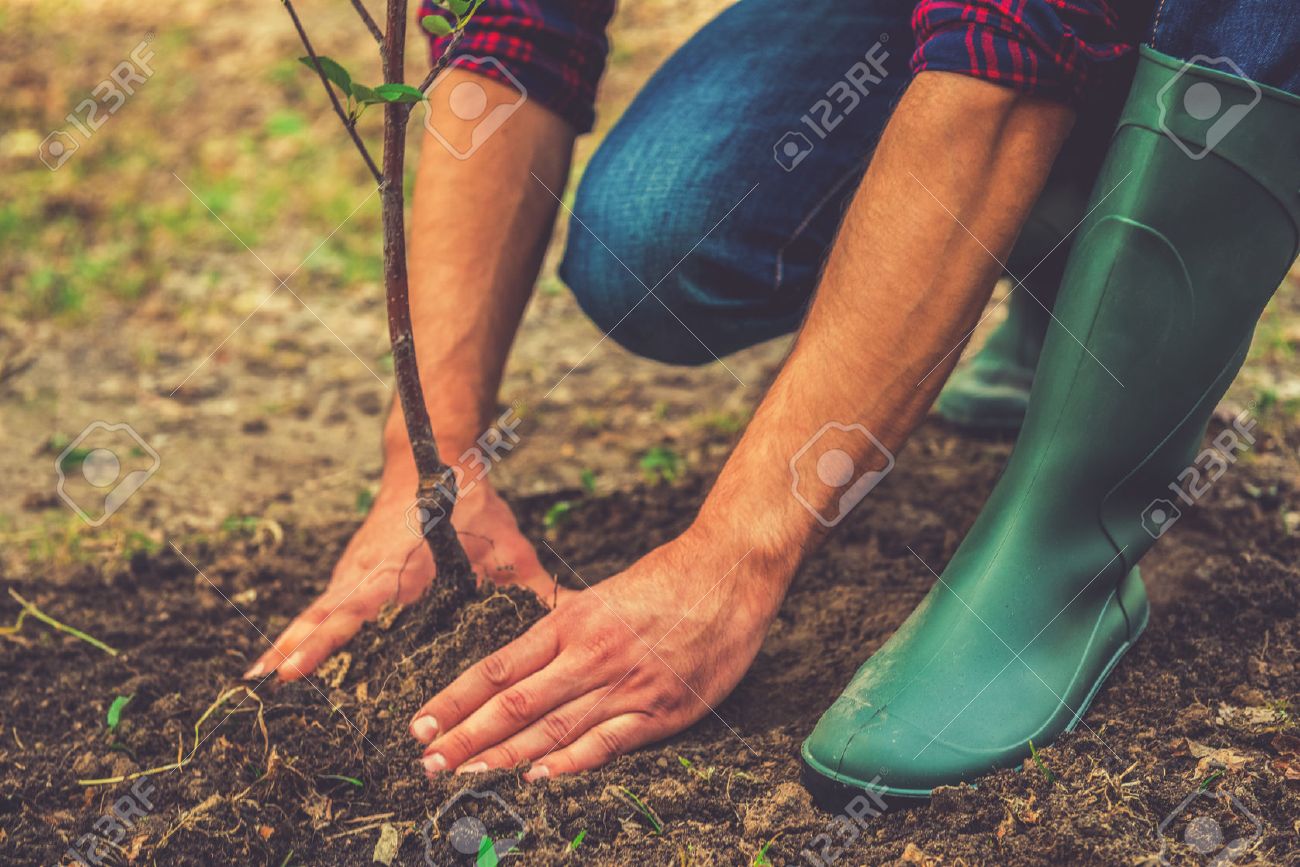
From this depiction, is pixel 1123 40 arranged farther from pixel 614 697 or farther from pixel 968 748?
pixel 614 697

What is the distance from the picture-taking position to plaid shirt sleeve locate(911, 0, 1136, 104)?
47.1 inches

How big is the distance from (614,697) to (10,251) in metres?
3.12

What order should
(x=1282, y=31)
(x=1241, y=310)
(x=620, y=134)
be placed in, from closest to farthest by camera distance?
(x=1282, y=31) < (x=1241, y=310) < (x=620, y=134)

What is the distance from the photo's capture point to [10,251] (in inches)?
139

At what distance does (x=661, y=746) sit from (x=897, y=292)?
0.61m

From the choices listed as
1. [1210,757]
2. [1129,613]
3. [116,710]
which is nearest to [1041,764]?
[1210,757]

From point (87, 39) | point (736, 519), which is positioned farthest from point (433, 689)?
point (87, 39)

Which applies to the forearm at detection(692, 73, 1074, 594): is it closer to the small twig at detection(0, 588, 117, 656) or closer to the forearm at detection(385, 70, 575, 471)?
the forearm at detection(385, 70, 575, 471)

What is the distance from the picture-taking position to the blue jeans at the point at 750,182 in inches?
72.1

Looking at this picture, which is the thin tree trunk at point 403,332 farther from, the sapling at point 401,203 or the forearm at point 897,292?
the forearm at point 897,292

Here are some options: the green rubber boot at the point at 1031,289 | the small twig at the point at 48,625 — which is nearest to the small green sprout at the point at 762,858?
the green rubber boot at the point at 1031,289

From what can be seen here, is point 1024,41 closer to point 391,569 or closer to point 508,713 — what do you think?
point 508,713

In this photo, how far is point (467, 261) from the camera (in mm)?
1726

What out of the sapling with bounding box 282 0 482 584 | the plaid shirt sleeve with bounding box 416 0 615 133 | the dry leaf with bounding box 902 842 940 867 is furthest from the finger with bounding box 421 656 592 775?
the plaid shirt sleeve with bounding box 416 0 615 133
